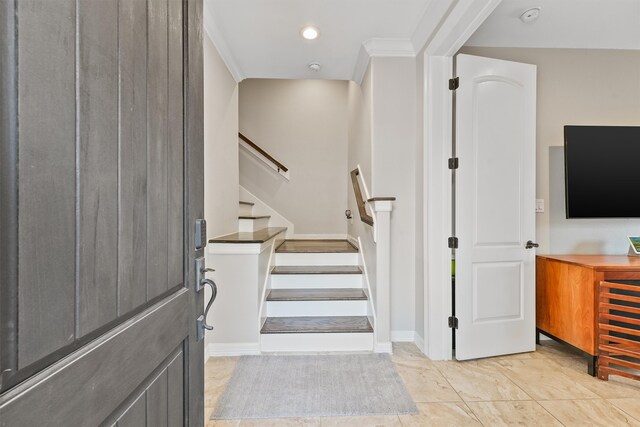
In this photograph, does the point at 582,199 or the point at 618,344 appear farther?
the point at 582,199

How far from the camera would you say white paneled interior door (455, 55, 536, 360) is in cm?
258

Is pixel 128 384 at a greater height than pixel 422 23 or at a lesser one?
lesser

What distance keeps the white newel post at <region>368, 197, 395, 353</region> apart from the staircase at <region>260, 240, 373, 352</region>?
0.29 ft

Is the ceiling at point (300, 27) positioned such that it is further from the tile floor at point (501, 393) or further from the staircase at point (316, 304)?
the tile floor at point (501, 393)

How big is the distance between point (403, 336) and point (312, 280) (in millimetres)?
899

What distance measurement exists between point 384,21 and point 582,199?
2.03m

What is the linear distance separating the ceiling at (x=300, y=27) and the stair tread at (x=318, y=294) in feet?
6.71

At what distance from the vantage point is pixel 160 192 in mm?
778

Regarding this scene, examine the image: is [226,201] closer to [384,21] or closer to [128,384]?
[384,21]

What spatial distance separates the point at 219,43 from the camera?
2.78 meters

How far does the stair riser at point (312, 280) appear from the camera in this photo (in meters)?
3.20

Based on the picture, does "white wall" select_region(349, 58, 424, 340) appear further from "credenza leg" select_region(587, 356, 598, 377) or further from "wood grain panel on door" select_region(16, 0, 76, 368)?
"wood grain panel on door" select_region(16, 0, 76, 368)

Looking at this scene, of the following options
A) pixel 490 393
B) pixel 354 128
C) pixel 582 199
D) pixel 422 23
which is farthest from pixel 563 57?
pixel 490 393

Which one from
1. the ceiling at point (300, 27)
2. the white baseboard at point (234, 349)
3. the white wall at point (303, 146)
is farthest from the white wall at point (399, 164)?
the white wall at point (303, 146)
